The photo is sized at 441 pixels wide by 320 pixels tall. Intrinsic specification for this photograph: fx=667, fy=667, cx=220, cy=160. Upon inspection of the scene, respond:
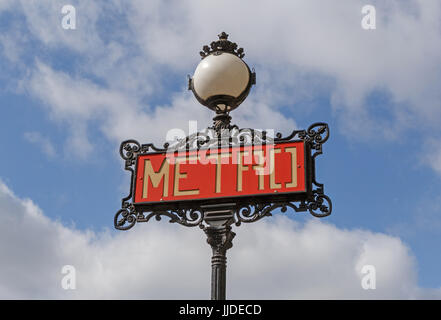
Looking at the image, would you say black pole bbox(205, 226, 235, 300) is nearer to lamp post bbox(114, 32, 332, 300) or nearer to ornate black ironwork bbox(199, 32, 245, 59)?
lamp post bbox(114, 32, 332, 300)

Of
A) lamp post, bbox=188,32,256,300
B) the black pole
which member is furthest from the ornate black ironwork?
the black pole

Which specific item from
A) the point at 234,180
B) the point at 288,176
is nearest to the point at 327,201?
the point at 288,176

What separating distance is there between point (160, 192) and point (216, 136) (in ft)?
4.19

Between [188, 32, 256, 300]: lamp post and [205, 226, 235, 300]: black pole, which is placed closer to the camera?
[205, 226, 235, 300]: black pole

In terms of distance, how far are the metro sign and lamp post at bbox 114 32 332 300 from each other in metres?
0.02

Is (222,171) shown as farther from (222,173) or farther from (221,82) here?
(221,82)

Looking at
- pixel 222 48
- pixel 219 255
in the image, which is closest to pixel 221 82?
pixel 222 48

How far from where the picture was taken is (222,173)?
34.0ft

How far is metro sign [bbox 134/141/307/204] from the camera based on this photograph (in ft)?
33.0

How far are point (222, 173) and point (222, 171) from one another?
0.13 feet

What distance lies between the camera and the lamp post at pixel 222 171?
391 inches
